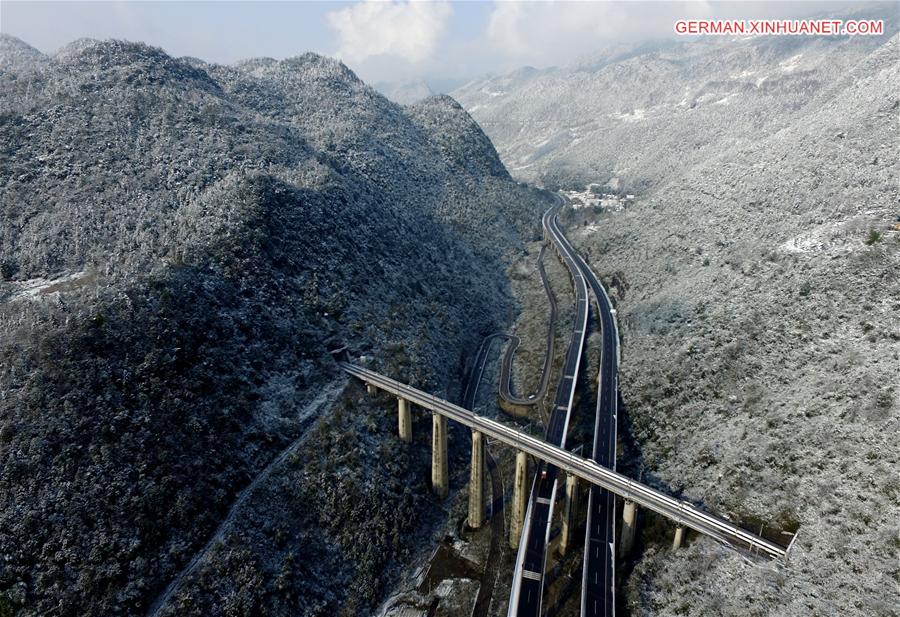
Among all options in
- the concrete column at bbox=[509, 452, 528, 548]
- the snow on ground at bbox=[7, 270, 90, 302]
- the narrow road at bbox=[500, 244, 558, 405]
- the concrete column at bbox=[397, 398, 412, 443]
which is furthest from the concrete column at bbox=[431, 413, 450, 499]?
the snow on ground at bbox=[7, 270, 90, 302]

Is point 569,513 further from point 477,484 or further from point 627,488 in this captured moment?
point 477,484

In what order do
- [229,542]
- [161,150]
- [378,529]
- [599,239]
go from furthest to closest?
1. [599,239]
2. [161,150]
3. [378,529]
4. [229,542]

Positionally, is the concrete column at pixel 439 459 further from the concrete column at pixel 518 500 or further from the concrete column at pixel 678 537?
the concrete column at pixel 678 537

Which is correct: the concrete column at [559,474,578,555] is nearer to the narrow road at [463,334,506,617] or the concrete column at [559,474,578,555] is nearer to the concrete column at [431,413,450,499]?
the narrow road at [463,334,506,617]

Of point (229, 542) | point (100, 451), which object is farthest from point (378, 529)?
point (100, 451)

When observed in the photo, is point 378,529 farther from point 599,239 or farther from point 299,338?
point 599,239

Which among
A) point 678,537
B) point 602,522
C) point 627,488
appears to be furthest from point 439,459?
point 678,537
